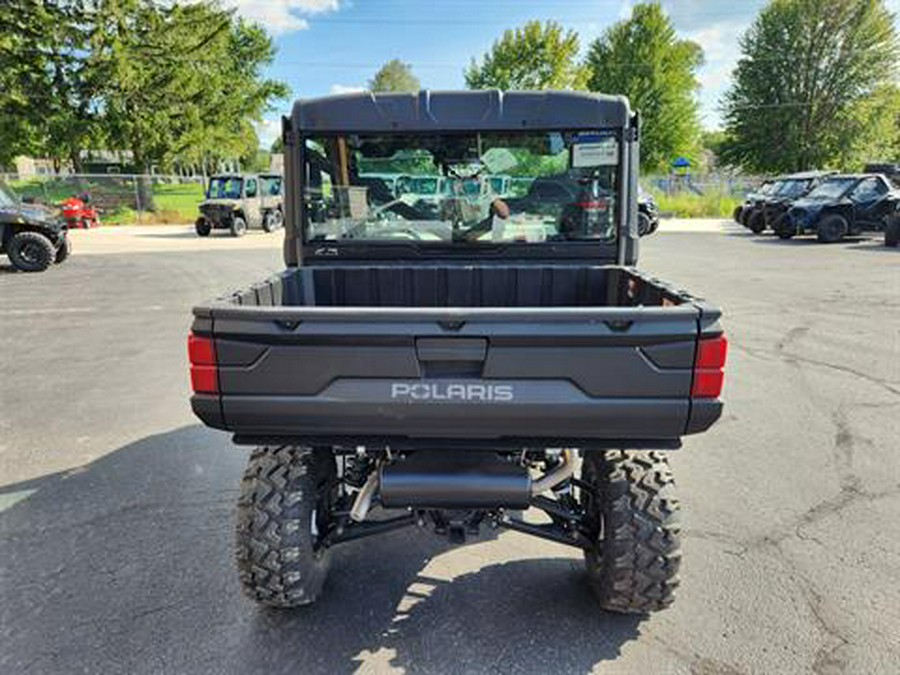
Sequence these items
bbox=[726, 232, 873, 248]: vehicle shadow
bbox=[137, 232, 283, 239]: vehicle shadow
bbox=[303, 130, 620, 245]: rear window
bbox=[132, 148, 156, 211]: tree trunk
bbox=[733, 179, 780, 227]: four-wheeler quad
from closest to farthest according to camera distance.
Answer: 1. bbox=[303, 130, 620, 245]: rear window
2. bbox=[726, 232, 873, 248]: vehicle shadow
3. bbox=[733, 179, 780, 227]: four-wheeler quad
4. bbox=[137, 232, 283, 239]: vehicle shadow
5. bbox=[132, 148, 156, 211]: tree trunk

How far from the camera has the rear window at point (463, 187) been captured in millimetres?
3395

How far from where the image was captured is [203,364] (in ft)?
6.70

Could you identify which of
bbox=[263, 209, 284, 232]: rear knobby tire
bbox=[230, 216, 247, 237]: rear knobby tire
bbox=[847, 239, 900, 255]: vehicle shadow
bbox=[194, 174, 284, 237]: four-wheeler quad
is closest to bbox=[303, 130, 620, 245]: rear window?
bbox=[847, 239, 900, 255]: vehicle shadow

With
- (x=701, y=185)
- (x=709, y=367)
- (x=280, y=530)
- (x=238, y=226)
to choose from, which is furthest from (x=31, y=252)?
(x=701, y=185)

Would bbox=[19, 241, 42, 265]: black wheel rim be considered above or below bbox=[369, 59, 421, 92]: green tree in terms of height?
below

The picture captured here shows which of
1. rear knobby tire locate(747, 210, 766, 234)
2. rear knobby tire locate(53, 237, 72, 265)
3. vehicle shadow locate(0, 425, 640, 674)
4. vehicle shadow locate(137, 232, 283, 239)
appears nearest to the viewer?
vehicle shadow locate(0, 425, 640, 674)

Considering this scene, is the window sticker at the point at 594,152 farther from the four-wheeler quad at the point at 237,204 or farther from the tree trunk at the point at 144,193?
the tree trunk at the point at 144,193

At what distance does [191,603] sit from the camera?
2637 millimetres

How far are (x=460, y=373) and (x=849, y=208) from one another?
18.4m

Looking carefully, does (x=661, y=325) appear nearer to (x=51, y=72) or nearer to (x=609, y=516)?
(x=609, y=516)

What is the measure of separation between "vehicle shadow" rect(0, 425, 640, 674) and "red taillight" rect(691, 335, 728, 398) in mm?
1156

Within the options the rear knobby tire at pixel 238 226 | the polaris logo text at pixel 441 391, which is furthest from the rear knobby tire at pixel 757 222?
the polaris logo text at pixel 441 391

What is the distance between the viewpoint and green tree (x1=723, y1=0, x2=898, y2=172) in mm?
34688

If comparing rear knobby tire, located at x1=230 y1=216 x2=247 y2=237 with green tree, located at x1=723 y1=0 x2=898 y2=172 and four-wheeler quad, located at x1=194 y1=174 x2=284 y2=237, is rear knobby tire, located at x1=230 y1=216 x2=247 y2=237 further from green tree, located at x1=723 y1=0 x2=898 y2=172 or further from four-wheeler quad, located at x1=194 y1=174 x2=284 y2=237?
green tree, located at x1=723 y1=0 x2=898 y2=172
